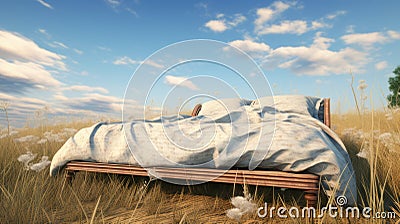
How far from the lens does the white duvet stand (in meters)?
1.64

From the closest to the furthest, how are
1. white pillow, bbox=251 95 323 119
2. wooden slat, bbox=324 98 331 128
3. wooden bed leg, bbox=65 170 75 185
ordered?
wooden bed leg, bbox=65 170 75 185
wooden slat, bbox=324 98 331 128
white pillow, bbox=251 95 323 119

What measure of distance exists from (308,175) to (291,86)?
4293mm

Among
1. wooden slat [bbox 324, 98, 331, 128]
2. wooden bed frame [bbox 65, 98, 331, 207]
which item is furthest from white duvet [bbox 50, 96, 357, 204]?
wooden slat [bbox 324, 98, 331, 128]

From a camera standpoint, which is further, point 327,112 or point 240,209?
point 327,112

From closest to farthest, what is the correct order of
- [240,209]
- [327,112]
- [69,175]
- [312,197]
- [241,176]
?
[240,209] < [312,197] < [241,176] < [69,175] < [327,112]

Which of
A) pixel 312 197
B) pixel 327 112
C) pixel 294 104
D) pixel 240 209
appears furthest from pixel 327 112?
pixel 240 209

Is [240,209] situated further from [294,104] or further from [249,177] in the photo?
[294,104]

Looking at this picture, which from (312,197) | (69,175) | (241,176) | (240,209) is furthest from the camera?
(69,175)

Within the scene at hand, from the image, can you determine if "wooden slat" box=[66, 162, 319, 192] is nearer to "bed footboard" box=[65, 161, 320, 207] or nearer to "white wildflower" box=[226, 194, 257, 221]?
"bed footboard" box=[65, 161, 320, 207]

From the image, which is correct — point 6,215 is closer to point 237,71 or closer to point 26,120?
point 237,71

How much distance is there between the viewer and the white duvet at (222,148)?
1.64m

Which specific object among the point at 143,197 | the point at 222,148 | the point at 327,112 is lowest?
the point at 143,197

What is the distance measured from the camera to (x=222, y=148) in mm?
1778

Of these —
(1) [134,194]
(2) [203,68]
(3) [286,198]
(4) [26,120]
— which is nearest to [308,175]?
(3) [286,198]
